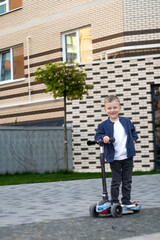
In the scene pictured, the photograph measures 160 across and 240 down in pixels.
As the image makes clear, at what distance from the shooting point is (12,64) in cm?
1692

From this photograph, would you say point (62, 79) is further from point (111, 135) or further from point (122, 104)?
point (111, 135)

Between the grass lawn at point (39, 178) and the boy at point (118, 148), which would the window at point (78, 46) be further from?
the boy at point (118, 148)

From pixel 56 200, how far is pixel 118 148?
6.91 ft

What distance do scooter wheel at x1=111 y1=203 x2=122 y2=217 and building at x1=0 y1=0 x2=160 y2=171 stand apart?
25.8 feet

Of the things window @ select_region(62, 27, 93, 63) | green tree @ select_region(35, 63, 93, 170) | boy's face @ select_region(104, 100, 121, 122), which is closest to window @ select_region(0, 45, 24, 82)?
window @ select_region(62, 27, 93, 63)

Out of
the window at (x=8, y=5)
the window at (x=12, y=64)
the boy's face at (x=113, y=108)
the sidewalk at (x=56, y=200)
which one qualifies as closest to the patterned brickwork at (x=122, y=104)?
the sidewalk at (x=56, y=200)

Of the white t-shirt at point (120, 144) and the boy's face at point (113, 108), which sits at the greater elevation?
the boy's face at point (113, 108)

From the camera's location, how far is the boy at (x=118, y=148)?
5.64 meters

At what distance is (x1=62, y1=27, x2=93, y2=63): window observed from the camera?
1479cm

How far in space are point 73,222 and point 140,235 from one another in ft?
3.42

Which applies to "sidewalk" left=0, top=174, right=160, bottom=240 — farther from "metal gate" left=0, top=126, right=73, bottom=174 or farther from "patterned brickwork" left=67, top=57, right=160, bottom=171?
"metal gate" left=0, top=126, right=73, bottom=174

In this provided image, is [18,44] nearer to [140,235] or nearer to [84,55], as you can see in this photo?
[84,55]

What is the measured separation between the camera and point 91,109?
45.3 feet

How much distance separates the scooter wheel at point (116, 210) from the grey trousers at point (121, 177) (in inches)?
8.8
